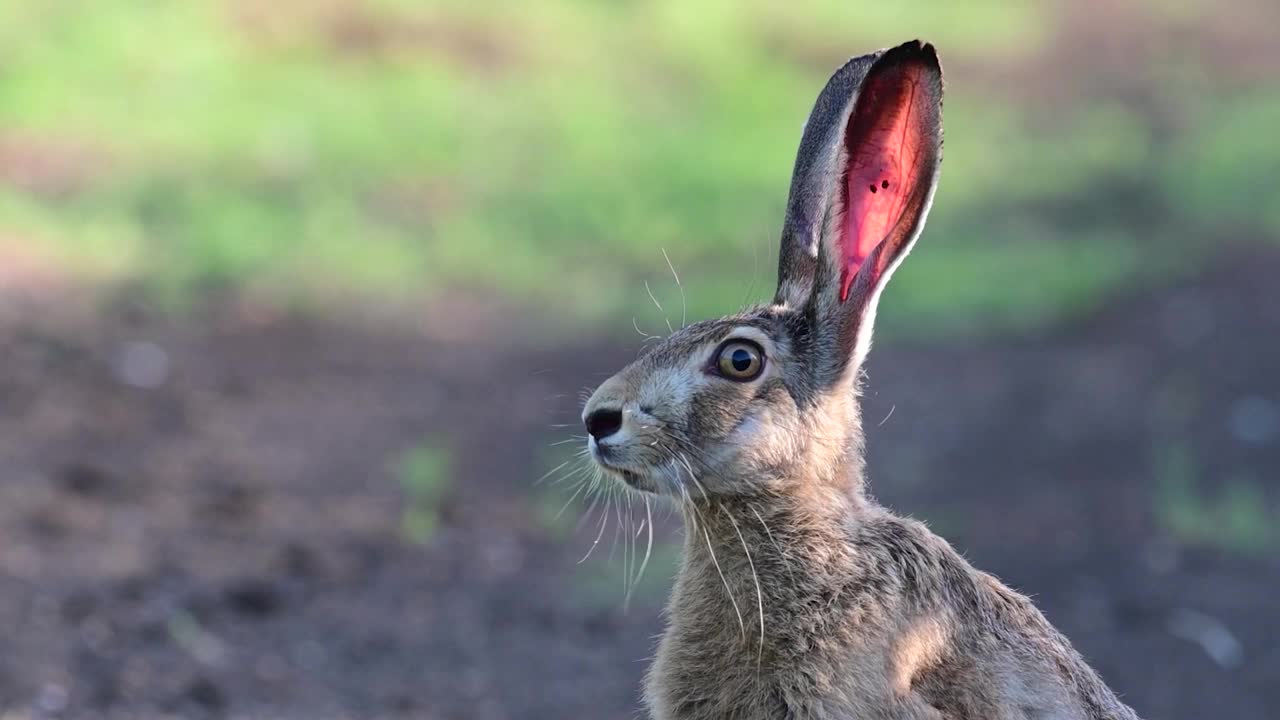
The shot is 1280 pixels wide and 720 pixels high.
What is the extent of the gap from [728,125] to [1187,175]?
10.0 feet

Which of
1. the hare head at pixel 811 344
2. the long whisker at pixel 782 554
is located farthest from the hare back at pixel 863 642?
the hare head at pixel 811 344

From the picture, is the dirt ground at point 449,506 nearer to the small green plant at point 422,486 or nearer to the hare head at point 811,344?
the small green plant at point 422,486

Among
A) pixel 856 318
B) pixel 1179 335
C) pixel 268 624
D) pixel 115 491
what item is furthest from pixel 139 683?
pixel 1179 335

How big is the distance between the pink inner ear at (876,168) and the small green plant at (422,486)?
356 centimetres

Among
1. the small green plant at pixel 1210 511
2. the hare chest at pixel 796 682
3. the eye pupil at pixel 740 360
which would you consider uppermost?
the small green plant at pixel 1210 511

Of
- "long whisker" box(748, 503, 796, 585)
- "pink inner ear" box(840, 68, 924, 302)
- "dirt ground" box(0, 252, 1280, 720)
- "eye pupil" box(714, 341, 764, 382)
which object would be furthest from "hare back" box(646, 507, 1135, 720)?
"dirt ground" box(0, 252, 1280, 720)

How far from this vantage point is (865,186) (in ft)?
12.2

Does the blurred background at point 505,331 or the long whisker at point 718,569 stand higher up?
the blurred background at point 505,331

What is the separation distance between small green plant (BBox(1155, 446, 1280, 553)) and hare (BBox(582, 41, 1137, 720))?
3483mm

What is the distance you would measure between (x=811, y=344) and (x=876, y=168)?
0.36 metres

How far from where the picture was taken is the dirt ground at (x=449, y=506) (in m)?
5.71

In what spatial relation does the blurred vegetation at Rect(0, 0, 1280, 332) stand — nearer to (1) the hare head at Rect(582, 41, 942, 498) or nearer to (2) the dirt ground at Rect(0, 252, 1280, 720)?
(2) the dirt ground at Rect(0, 252, 1280, 720)

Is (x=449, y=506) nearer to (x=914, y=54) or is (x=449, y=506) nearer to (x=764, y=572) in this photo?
(x=764, y=572)

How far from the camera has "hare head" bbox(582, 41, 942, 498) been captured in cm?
357
